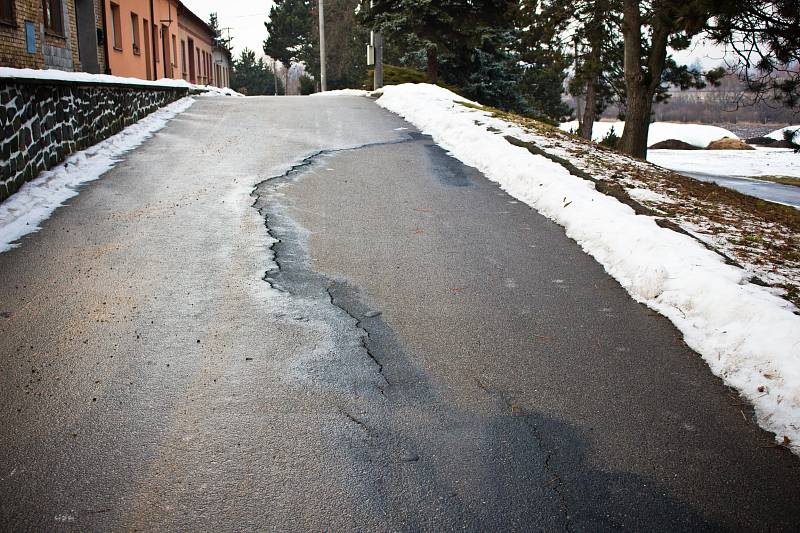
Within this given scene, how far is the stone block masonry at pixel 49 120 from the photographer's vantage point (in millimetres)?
7059

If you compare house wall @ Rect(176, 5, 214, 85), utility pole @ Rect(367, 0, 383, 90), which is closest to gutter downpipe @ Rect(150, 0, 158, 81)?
Answer: house wall @ Rect(176, 5, 214, 85)

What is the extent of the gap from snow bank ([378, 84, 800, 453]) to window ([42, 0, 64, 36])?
11927 mm

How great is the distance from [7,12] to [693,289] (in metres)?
13.5

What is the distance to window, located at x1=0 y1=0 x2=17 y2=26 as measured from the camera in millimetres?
12742

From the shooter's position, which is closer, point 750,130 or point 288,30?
point 288,30

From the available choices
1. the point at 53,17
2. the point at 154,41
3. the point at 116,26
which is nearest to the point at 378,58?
the point at 116,26

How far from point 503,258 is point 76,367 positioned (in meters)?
3.31

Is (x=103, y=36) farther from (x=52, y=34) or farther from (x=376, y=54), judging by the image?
(x=376, y=54)

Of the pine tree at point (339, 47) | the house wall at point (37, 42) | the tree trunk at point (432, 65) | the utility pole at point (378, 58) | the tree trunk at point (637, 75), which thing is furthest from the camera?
the pine tree at point (339, 47)

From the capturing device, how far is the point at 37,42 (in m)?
14.3

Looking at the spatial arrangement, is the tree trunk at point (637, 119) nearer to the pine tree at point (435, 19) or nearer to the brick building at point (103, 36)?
the pine tree at point (435, 19)

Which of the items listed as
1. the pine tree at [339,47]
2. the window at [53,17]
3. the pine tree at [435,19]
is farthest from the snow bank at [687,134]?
the window at [53,17]

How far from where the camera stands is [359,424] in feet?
10.0

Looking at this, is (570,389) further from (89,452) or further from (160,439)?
(89,452)
